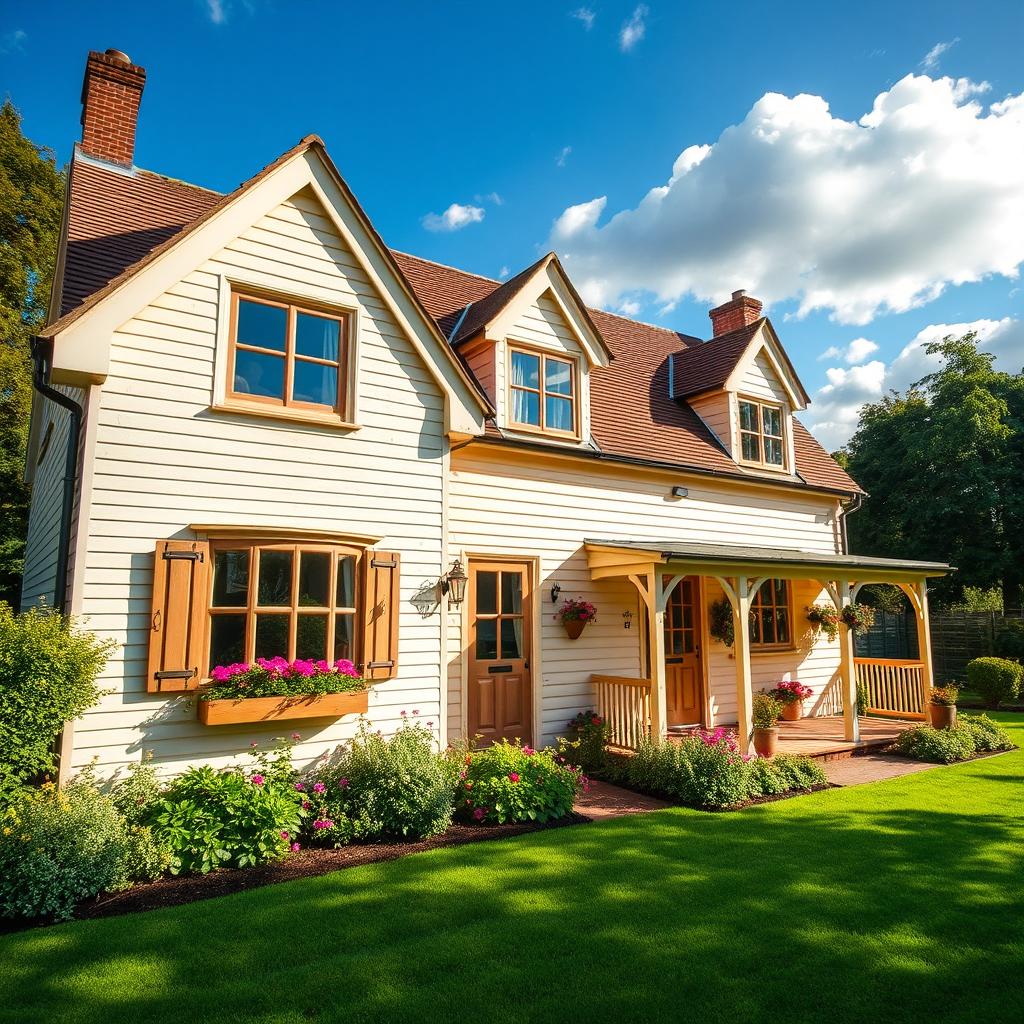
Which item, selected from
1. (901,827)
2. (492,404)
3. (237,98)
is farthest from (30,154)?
(901,827)

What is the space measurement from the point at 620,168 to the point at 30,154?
26480 mm

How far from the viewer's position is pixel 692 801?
884cm

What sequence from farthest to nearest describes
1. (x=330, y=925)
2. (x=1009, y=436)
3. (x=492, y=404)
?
(x=1009, y=436) < (x=492, y=404) < (x=330, y=925)

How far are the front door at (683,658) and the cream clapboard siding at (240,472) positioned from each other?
5.78m

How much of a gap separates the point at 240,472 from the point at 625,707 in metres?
6.69

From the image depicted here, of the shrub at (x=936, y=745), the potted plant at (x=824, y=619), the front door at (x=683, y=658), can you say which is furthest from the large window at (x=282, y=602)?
the potted plant at (x=824, y=619)

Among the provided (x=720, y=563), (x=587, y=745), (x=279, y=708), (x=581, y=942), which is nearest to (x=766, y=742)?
(x=587, y=745)

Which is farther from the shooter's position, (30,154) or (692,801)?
(30,154)

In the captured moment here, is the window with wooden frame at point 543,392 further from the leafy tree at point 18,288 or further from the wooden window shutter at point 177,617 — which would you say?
the leafy tree at point 18,288

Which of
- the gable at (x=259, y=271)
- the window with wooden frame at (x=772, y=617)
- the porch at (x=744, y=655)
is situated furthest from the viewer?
the window with wooden frame at (x=772, y=617)

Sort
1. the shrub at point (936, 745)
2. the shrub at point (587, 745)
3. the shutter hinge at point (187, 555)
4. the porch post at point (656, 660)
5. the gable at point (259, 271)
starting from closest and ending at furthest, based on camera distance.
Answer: the gable at point (259, 271), the shutter hinge at point (187, 555), the porch post at point (656, 660), the shrub at point (587, 745), the shrub at point (936, 745)

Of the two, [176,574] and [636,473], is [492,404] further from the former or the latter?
[176,574]

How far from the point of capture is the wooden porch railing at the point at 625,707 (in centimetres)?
1035

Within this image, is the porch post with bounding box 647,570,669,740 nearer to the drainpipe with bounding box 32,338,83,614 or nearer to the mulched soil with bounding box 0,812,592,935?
the mulched soil with bounding box 0,812,592,935
